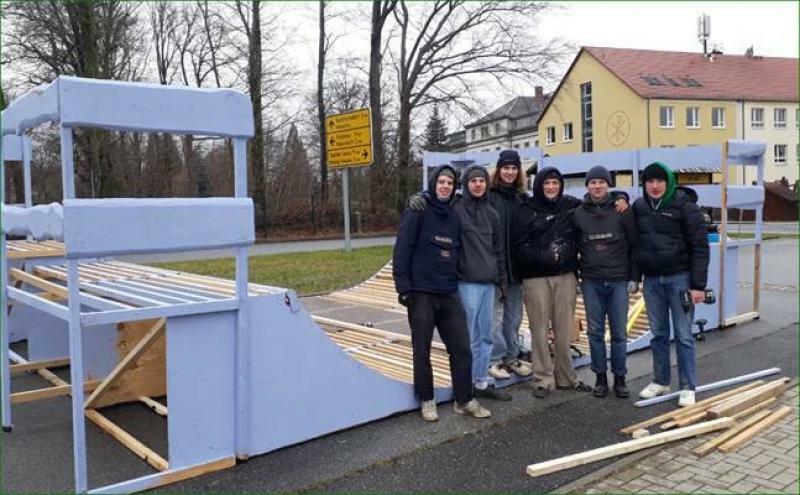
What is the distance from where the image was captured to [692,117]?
48.6 m

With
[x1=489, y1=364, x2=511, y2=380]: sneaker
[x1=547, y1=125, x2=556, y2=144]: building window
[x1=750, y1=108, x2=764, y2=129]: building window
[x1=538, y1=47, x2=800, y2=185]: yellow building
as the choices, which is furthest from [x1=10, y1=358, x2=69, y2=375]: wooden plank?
[x1=750, y1=108, x2=764, y2=129]: building window

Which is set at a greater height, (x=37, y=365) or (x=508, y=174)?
(x=508, y=174)

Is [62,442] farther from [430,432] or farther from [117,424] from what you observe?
[430,432]

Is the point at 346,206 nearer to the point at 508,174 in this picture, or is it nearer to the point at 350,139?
the point at 350,139

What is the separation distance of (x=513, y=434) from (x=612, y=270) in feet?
5.23

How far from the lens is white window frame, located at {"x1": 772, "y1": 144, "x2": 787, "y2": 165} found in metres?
51.3

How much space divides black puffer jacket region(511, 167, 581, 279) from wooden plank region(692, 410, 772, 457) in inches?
64.9

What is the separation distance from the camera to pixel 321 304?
10.6 metres

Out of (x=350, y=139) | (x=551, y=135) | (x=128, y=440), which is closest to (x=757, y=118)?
(x=551, y=135)

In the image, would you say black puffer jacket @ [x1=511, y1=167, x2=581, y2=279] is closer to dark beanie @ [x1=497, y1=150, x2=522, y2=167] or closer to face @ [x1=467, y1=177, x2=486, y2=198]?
dark beanie @ [x1=497, y1=150, x2=522, y2=167]

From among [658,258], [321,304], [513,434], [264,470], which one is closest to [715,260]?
[658,258]

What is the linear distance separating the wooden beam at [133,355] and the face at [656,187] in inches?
147

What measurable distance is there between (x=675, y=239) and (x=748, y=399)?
1.32 m

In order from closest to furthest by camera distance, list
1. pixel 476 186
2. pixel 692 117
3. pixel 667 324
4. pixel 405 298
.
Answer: pixel 405 298 → pixel 476 186 → pixel 667 324 → pixel 692 117
